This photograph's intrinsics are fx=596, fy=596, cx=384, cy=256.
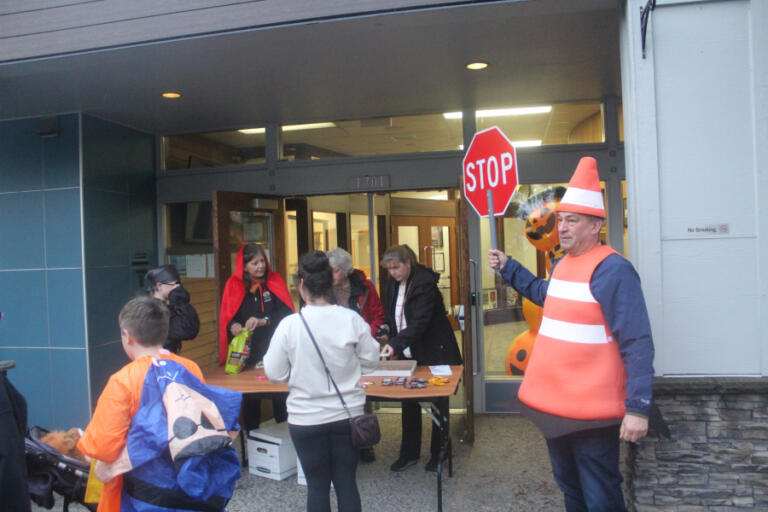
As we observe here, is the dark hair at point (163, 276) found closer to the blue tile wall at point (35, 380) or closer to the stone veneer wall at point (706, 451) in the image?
the blue tile wall at point (35, 380)

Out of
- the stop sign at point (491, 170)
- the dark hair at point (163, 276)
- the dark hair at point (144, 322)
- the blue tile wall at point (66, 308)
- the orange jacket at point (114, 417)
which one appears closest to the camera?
the orange jacket at point (114, 417)

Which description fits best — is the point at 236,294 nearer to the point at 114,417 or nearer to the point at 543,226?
the point at 114,417

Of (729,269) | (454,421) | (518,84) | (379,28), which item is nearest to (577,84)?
(518,84)

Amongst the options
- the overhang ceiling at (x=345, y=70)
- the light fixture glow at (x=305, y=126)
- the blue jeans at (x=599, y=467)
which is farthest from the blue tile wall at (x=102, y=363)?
the blue jeans at (x=599, y=467)

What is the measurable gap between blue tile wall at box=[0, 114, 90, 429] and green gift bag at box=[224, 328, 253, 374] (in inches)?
72.2

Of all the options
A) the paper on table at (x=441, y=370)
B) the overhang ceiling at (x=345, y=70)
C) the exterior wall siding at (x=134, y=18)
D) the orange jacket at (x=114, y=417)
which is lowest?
the paper on table at (x=441, y=370)

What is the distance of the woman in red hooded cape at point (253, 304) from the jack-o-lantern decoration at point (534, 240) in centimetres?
228

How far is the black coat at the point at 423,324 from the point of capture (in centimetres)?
424

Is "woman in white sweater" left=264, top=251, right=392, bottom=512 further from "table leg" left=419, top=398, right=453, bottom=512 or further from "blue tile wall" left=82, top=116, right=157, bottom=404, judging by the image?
"blue tile wall" left=82, top=116, right=157, bottom=404

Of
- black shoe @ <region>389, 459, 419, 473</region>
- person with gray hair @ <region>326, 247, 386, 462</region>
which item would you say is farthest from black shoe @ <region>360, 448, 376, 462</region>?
black shoe @ <region>389, 459, 419, 473</region>

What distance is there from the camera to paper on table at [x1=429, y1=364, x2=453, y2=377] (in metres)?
4.06

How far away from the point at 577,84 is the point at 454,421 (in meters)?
3.22

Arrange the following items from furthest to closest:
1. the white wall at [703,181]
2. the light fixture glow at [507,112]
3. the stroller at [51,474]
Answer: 1. the light fixture glow at [507,112]
2. the white wall at [703,181]
3. the stroller at [51,474]

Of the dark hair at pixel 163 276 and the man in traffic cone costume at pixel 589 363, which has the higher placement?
the dark hair at pixel 163 276
